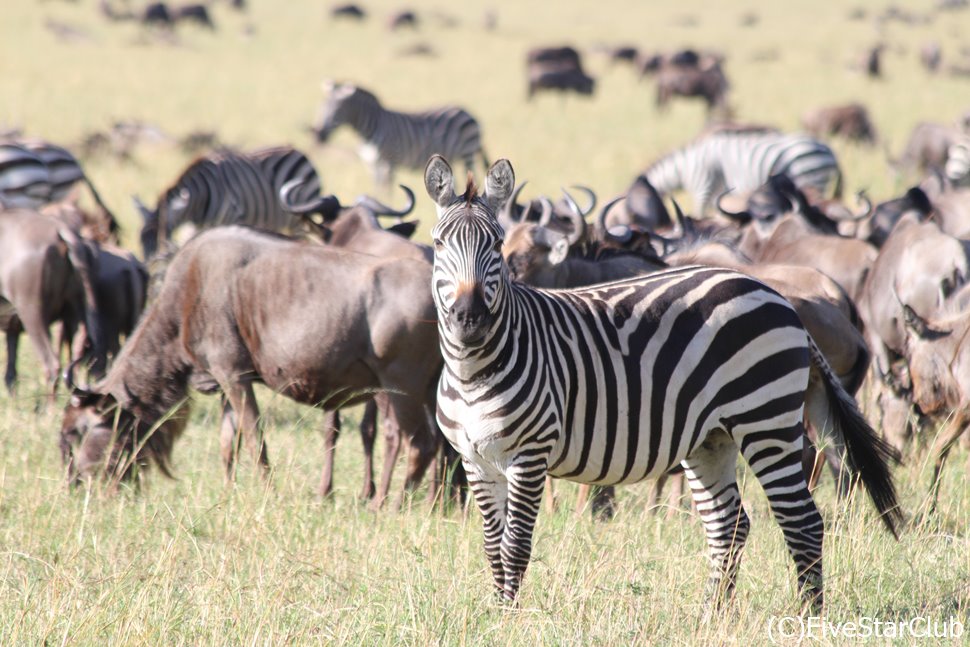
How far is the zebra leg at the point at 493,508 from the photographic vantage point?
170 inches

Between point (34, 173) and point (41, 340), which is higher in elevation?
point (34, 173)

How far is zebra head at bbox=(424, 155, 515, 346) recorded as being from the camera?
383 centimetres

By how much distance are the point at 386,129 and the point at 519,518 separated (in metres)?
14.6

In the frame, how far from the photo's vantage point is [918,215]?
9.59m

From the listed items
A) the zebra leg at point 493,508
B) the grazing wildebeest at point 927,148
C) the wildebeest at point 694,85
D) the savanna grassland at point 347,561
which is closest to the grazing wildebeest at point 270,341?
the savanna grassland at point 347,561

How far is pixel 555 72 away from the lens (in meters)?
30.5

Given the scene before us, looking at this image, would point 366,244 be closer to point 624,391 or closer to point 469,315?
point 624,391

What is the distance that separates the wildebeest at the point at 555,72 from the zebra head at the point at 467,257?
26.4 meters

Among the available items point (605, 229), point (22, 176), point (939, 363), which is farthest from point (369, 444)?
point (22, 176)

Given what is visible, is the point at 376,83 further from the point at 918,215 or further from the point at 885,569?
the point at 885,569

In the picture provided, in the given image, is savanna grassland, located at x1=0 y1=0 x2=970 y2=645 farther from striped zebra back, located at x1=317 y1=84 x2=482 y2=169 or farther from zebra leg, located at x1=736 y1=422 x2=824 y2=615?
striped zebra back, located at x1=317 y1=84 x2=482 y2=169

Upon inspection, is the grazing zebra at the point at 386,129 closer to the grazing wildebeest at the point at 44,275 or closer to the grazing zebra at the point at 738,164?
the grazing zebra at the point at 738,164

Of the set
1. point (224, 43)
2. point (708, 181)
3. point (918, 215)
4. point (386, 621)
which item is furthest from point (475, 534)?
point (224, 43)

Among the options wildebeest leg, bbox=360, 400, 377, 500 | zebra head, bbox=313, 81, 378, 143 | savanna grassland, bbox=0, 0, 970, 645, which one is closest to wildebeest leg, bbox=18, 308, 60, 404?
savanna grassland, bbox=0, 0, 970, 645
